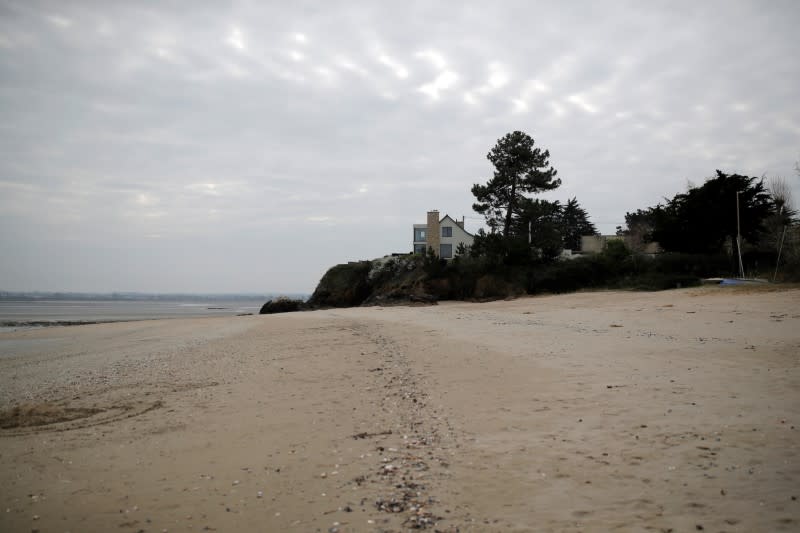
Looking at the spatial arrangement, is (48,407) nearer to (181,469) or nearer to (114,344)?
(181,469)

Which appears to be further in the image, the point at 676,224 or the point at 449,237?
the point at 449,237

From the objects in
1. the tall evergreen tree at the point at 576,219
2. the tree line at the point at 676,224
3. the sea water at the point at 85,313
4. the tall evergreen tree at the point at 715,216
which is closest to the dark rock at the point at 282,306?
the sea water at the point at 85,313

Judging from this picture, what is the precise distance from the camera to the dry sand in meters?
3.46

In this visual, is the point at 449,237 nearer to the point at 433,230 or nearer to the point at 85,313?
the point at 433,230

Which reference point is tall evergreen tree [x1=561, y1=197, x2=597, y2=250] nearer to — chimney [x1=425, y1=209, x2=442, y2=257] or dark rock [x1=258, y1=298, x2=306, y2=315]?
chimney [x1=425, y1=209, x2=442, y2=257]

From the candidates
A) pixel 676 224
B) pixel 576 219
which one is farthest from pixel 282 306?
pixel 576 219

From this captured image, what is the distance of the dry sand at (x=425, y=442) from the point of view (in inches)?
136

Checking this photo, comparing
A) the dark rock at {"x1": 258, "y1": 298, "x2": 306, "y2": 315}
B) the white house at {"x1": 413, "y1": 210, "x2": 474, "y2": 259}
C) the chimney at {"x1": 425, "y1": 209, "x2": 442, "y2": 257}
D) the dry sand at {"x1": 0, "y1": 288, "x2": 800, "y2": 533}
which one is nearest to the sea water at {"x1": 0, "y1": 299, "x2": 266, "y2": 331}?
the dark rock at {"x1": 258, "y1": 298, "x2": 306, "y2": 315}

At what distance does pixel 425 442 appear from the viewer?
4820 millimetres

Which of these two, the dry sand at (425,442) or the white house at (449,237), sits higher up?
the white house at (449,237)

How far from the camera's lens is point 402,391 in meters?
6.91

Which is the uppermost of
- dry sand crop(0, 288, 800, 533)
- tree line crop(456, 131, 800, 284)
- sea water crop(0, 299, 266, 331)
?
tree line crop(456, 131, 800, 284)

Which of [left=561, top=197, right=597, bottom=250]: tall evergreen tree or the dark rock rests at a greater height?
[left=561, top=197, right=597, bottom=250]: tall evergreen tree

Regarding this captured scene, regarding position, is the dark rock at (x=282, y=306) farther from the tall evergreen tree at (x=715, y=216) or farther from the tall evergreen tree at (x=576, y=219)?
the tall evergreen tree at (x=576, y=219)
